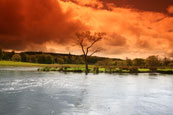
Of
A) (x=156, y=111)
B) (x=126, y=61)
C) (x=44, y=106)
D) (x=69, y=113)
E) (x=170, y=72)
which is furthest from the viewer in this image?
(x=126, y=61)

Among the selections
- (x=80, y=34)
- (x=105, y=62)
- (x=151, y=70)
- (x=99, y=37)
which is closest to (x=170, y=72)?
(x=151, y=70)

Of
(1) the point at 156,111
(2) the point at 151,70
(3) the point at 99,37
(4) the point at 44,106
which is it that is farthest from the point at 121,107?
(2) the point at 151,70

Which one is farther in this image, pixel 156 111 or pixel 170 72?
pixel 170 72

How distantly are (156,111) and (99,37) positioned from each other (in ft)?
122

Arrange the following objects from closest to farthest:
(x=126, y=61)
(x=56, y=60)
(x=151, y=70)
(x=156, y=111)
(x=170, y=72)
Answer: (x=156, y=111) < (x=170, y=72) < (x=151, y=70) < (x=126, y=61) < (x=56, y=60)

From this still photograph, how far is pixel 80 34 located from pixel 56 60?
84.2 metres

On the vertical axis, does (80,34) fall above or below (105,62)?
above

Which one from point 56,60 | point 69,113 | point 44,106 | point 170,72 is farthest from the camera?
point 56,60

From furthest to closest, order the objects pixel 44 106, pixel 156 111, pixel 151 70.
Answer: pixel 151 70 < pixel 44 106 < pixel 156 111

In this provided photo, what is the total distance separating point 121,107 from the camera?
8.68 meters

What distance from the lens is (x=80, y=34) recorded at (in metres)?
44.3

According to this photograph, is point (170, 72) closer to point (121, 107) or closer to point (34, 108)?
point (121, 107)

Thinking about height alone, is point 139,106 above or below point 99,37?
below

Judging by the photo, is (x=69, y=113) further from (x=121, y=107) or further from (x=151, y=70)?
(x=151, y=70)
